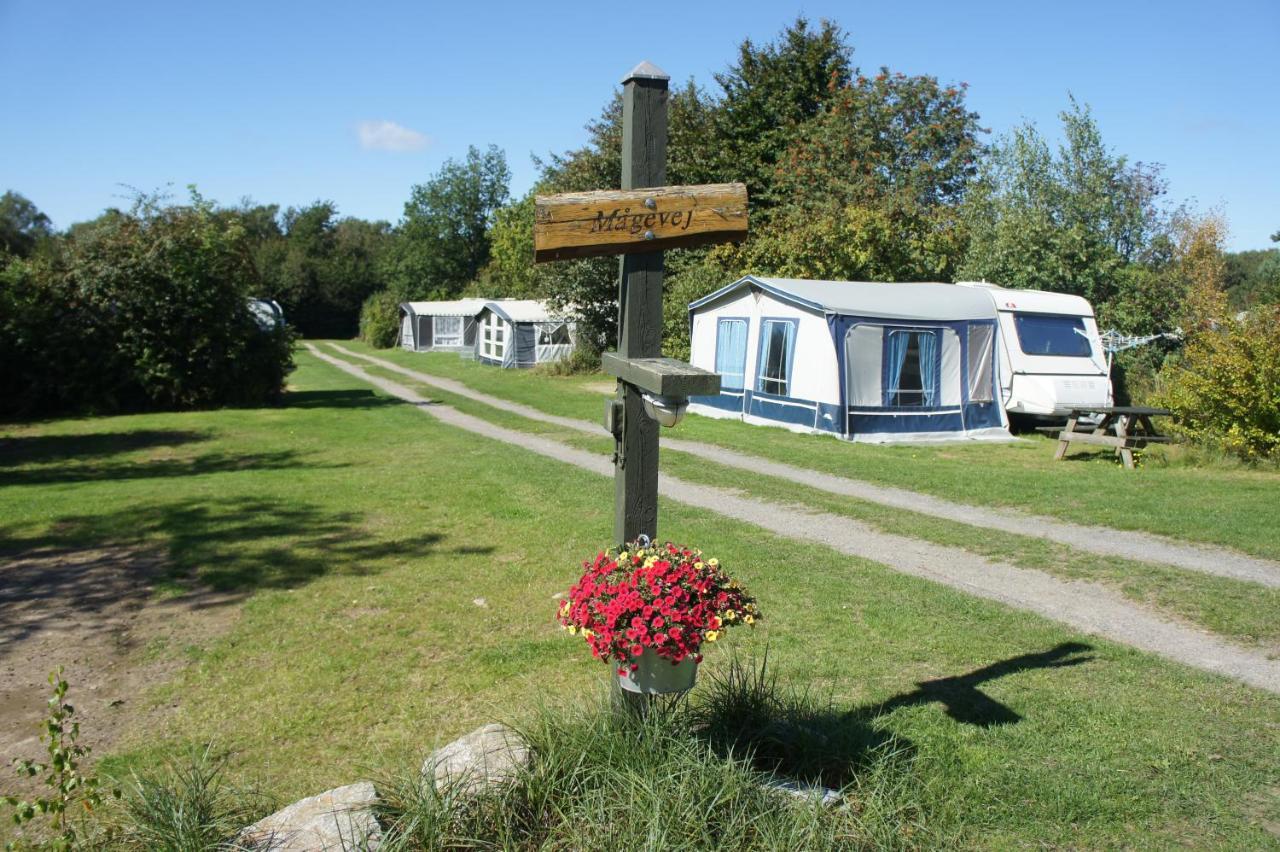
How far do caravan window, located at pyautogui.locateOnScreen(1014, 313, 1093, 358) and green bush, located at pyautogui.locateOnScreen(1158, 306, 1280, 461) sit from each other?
4323 mm

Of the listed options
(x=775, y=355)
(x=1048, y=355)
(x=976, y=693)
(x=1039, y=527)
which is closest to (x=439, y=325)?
(x=775, y=355)

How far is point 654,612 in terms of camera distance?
129 inches

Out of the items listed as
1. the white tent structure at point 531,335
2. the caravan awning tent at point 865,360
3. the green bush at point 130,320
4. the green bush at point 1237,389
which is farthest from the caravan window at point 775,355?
the white tent structure at point 531,335

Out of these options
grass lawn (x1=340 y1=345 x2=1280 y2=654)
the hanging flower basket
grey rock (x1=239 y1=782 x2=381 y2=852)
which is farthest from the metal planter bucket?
grass lawn (x1=340 y1=345 x2=1280 y2=654)

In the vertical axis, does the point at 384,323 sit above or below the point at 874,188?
below

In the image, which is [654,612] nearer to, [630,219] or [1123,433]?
[630,219]

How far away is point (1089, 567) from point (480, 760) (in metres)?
5.69

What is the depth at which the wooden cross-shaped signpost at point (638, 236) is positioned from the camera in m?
3.65

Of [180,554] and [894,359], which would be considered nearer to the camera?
[180,554]

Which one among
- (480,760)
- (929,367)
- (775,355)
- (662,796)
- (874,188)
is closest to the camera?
(662,796)

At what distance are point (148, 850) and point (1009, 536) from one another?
292 inches

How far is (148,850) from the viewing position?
9.85 feet

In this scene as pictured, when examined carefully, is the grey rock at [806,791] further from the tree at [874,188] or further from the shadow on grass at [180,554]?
the tree at [874,188]

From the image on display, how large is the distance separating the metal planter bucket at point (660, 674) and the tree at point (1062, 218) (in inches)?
877
